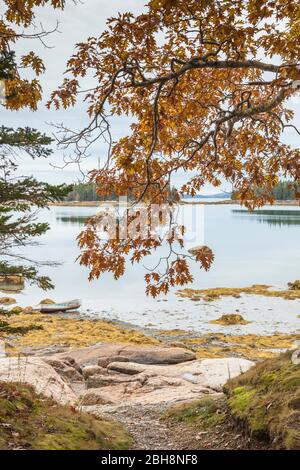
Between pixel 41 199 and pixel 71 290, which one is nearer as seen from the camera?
pixel 41 199

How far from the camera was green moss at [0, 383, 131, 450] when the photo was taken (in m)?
4.65

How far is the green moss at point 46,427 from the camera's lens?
465 centimetres

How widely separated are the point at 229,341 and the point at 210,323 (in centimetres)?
373

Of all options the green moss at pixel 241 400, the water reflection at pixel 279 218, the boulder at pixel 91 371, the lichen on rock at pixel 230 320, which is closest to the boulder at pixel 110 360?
the boulder at pixel 91 371

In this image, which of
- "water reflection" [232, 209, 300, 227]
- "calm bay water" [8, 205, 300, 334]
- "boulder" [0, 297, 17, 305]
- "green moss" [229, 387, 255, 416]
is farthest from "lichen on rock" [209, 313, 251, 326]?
"water reflection" [232, 209, 300, 227]

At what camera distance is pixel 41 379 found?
8188 mm

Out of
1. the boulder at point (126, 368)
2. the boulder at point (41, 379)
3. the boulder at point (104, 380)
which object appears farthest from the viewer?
the boulder at point (126, 368)

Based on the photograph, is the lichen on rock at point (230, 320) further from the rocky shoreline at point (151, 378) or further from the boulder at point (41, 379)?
the boulder at point (41, 379)

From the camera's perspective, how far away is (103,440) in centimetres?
532

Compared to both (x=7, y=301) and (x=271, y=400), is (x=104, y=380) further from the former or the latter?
(x=7, y=301)

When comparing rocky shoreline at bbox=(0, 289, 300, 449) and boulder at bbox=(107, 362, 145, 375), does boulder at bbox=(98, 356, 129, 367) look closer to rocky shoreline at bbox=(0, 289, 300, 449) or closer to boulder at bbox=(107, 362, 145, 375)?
rocky shoreline at bbox=(0, 289, 300, 449)

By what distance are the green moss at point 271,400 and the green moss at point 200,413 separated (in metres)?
0.23

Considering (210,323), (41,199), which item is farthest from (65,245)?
(41,199)
